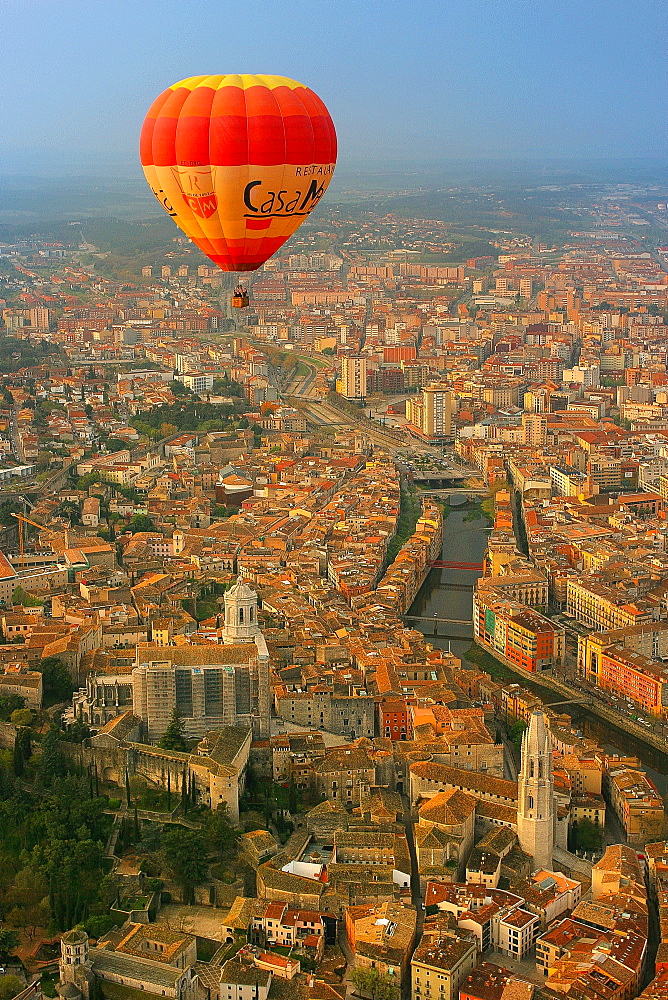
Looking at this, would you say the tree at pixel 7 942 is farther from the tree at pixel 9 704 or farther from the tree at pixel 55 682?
the tree at pixel 55 682

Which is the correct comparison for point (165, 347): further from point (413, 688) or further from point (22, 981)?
point (22, 981)

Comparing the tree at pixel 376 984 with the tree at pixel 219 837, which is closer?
the tree at pixel 376 984

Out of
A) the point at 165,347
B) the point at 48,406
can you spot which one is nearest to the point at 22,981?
the point at 48,406

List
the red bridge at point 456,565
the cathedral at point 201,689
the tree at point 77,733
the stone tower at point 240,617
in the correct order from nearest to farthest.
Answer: the tree at point 77,733
the cathedral at point 201,689
the stone tower at point 240,617
the red bridge at point 456,565

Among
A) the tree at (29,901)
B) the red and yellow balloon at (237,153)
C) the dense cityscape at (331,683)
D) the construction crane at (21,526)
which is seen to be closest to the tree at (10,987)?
the dense cityscape at (331,683)

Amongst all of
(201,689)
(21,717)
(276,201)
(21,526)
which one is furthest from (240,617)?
(21,526)

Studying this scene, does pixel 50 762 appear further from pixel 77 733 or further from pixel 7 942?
pixel 7 942

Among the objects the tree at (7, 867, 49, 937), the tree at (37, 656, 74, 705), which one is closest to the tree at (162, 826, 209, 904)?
the tree at (7, 867, 49, 937)
